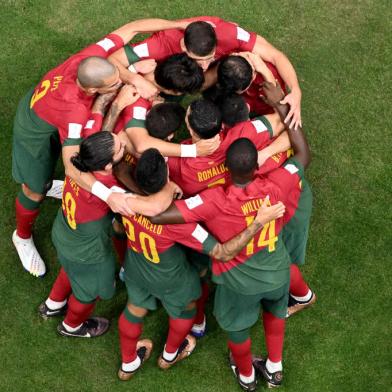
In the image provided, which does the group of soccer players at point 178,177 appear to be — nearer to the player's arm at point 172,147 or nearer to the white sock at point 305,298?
the player's arm at point 172,147

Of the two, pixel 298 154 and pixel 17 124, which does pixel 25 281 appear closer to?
pixel 17 124

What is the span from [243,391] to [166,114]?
247cm

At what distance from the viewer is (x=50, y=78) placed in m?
5.65

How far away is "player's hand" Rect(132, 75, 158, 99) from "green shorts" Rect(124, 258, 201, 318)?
1270mm

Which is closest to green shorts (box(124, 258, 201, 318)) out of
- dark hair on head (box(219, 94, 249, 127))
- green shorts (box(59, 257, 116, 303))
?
green shorts (box(59, 257, 116, 303))

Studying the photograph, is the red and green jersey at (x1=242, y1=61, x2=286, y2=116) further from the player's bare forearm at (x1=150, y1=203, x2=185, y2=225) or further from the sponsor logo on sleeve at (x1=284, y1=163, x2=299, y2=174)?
the player's bare forearm at (x1=150, y1=203, x2=185, y2=225)

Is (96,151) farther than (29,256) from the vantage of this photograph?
No

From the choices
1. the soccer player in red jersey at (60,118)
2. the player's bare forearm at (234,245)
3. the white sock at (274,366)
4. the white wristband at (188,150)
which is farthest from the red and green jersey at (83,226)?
the white sock at (274,366)

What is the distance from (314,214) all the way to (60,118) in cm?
259

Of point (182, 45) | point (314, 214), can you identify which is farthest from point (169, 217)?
point (314, 214)

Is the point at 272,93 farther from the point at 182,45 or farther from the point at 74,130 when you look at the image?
the point at 74,130

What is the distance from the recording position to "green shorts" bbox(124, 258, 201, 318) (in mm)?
5418

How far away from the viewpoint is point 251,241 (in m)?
5.04

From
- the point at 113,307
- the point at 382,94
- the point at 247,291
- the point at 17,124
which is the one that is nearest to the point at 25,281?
the point at 113,307
